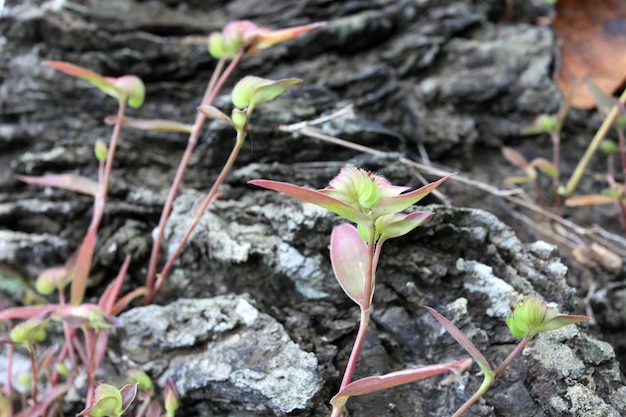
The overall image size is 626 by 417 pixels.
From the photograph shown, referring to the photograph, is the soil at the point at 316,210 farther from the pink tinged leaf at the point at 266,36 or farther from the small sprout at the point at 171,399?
the pink tinged leaf at the point at 266,36

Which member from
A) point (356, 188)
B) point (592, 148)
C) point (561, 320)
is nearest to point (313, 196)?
point (356, 188)

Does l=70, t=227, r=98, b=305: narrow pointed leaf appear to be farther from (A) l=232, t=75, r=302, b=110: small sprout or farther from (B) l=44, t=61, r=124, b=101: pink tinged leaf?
(A) l=232, t=75, r=302, b=110: small sprout

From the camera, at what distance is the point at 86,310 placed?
1.03m

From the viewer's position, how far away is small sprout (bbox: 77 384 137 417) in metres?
0.80

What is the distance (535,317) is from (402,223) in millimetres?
235

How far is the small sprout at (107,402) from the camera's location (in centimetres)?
80

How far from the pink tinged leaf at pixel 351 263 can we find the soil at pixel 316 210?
21cm

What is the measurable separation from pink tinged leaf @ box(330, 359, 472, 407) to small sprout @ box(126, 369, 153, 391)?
43 cm

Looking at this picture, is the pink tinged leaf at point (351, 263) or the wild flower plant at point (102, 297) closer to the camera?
the pink tinged leaf at point (351, 263)

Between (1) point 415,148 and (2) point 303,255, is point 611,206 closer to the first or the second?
(1) point 415,148

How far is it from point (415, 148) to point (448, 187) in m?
0.19

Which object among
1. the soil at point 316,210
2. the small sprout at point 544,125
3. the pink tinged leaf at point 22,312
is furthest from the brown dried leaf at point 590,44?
the pink tinged leaf at point 22,312

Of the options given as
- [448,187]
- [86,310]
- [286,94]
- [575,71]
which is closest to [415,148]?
[448,187]

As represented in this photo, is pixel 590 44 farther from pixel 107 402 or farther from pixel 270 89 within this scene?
pixel 107 402
